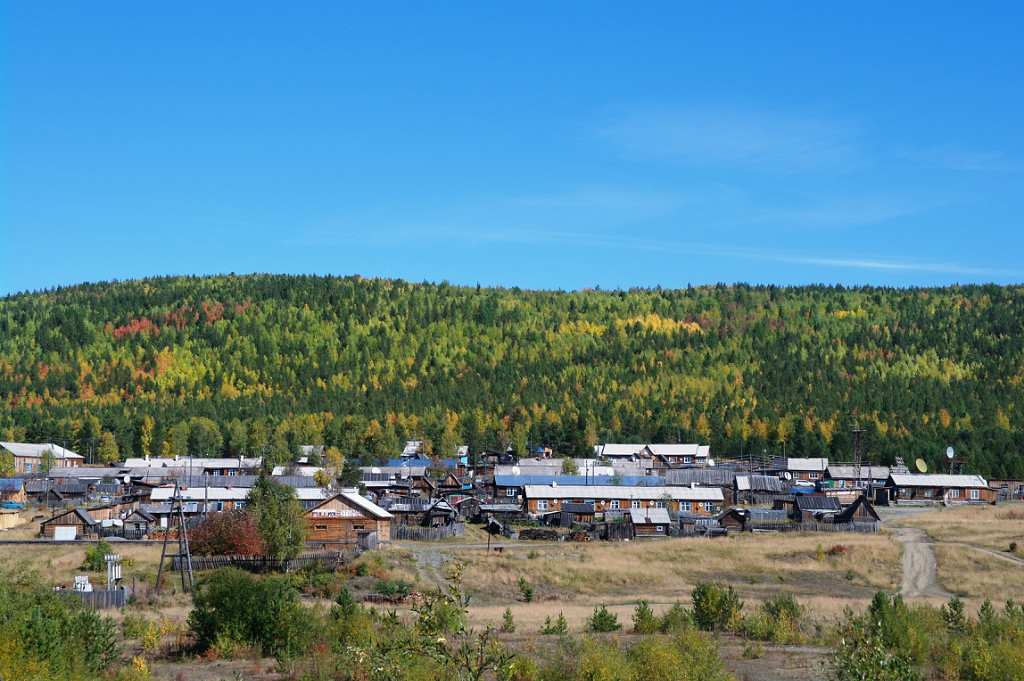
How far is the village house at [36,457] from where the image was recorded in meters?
118

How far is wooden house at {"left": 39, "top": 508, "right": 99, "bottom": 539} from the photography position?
71812 mm

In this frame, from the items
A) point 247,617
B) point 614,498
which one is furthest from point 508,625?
point 614,498

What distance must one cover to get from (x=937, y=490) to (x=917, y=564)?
48932 mm

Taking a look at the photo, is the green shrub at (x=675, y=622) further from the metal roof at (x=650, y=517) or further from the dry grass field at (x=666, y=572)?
the metal roof at (x=650, y=517)

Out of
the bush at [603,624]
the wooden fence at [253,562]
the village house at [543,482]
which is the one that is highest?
the village house at [543,482]

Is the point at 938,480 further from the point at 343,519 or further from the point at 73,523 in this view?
the point at 73,523

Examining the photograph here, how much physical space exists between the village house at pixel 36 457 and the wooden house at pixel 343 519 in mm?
60422

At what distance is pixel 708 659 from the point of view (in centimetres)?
2491

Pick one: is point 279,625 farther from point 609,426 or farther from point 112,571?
point 609,426

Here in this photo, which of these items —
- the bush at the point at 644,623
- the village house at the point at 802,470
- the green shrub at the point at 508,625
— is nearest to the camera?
the green shrub at the point at 508,625

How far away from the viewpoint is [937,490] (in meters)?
108

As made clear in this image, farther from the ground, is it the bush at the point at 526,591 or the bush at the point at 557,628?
the bush at the point at 557,628

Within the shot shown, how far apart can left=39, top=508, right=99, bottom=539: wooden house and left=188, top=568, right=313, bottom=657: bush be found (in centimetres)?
4482

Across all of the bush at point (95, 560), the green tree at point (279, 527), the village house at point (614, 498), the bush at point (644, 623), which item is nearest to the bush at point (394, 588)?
the green tree at point (279, 527)
